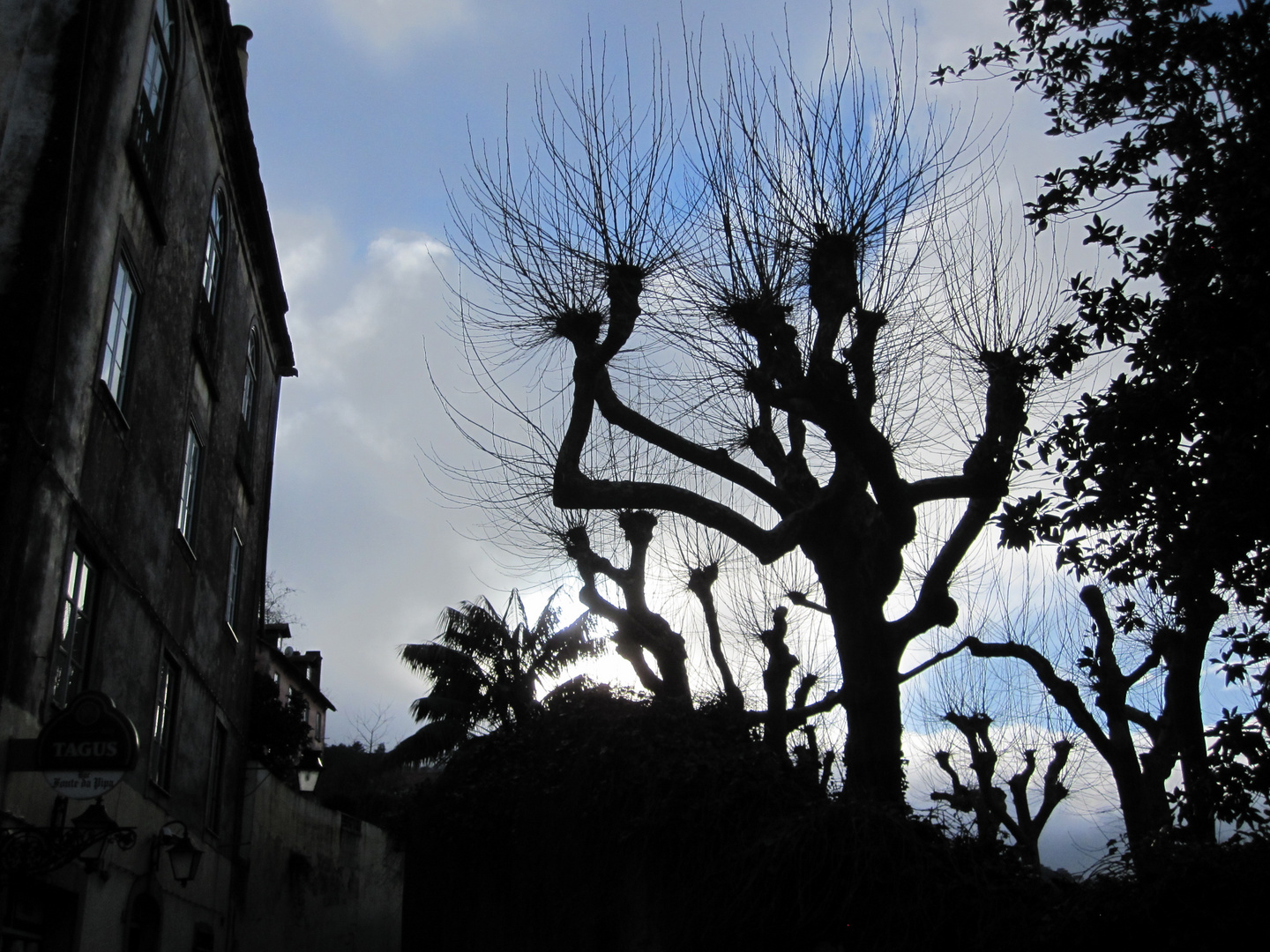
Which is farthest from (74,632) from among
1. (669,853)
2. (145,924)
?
(669,853)

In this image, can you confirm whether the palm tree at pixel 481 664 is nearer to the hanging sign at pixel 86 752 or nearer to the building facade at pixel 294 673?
the building facade at pixel 294 673

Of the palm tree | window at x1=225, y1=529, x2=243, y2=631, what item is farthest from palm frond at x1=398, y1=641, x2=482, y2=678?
window at x1=225, y1=529, x2=243, y2=631

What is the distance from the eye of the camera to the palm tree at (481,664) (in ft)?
84.7

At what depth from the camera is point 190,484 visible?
519 inches

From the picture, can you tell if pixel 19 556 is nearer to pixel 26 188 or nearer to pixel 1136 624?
pixel 26 188

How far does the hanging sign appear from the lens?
22.4ft

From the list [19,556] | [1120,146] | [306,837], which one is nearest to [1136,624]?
[1120,146]

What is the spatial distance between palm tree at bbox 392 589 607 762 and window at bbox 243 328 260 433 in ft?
32.8

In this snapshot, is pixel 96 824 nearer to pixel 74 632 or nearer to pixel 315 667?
pixel 74 632

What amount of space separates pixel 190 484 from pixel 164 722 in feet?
9.49

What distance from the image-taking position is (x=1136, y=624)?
7.70 metres

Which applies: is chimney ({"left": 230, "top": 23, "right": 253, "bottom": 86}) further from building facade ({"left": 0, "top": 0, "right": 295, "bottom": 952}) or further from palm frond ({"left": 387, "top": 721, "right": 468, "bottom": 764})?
palm frond ({"left": 387, "top": 721, "right": 468, "bottom": 764})

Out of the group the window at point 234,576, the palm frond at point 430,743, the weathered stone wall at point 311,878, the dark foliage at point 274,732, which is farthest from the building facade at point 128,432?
the palm frond at point 430,743

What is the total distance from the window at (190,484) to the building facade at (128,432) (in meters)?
0.05
